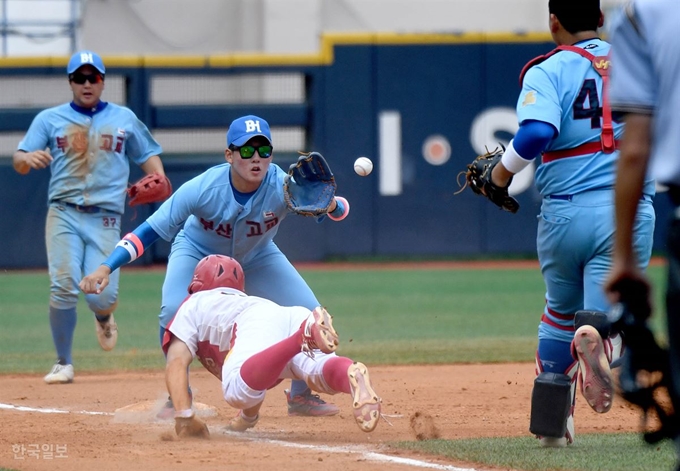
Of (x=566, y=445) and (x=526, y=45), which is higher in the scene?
(x=526, y=45)

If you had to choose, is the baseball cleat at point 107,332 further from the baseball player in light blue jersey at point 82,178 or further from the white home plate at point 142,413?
the white home plate at point 142,413

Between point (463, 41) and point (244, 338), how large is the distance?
39.5 ft

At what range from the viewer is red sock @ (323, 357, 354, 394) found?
4.88 meters

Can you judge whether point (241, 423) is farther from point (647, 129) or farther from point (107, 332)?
point (647, 129)

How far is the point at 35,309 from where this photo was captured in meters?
12.2

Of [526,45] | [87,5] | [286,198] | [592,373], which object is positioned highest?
[87,5]

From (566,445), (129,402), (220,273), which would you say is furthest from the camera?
(129,402)

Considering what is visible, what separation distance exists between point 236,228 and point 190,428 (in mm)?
1221

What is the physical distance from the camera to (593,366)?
4.43 m

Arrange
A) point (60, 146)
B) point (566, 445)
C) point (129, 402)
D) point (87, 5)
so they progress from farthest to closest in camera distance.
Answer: point (87, 5), point (60, 146), point (129, 402), point (566, 445)

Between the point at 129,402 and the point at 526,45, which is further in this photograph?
the point at 526,45

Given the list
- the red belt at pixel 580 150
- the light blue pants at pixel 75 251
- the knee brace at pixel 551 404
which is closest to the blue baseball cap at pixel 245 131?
the red belt at pixel 580 150

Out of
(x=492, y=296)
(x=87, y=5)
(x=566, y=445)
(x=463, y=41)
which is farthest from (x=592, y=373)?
(x=87, y=5)

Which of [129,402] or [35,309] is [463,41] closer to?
[35,309]
